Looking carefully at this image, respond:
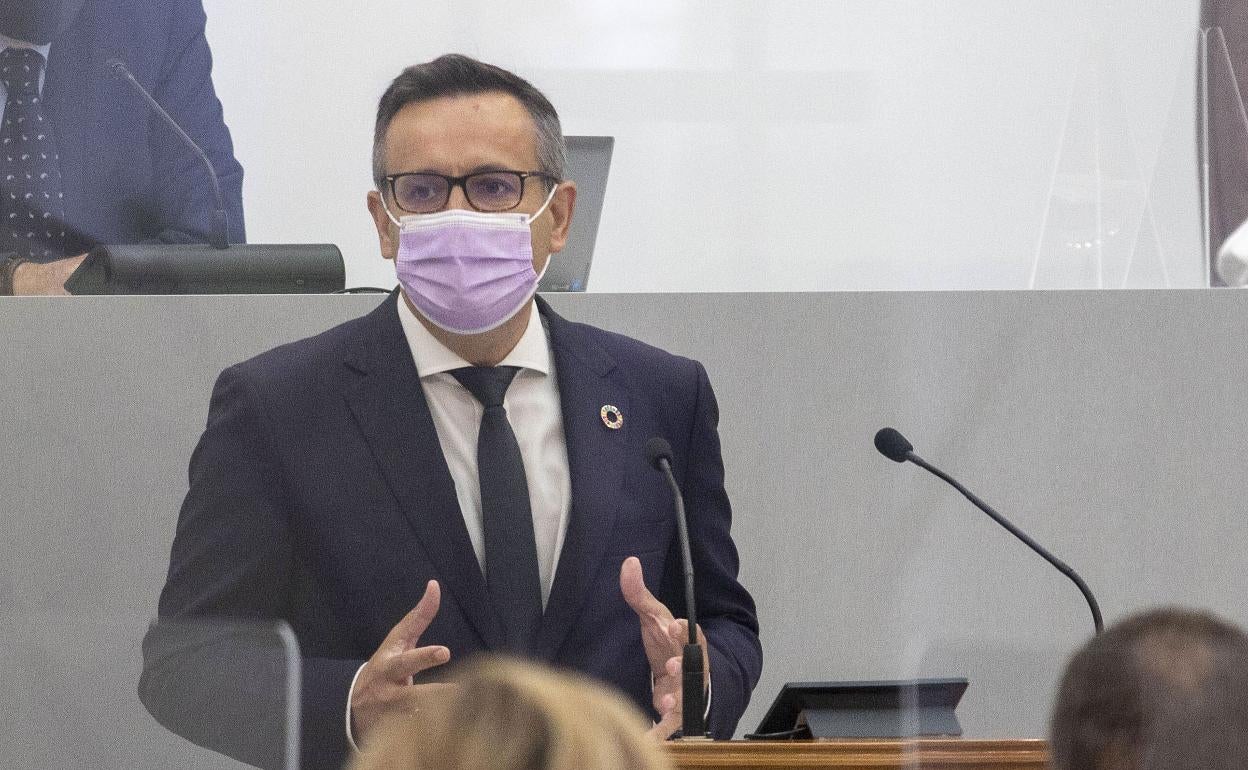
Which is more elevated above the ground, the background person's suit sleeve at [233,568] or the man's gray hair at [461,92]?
the man's gray hair at [461,92]

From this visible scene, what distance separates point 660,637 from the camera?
189 cm

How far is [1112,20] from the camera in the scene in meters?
3.61

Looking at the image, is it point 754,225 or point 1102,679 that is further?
point 754,225

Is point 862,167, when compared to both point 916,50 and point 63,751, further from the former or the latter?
point 63,751

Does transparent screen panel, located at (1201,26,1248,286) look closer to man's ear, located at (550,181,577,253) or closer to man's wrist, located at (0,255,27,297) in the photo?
man's ear, located at (550,181,577,253)

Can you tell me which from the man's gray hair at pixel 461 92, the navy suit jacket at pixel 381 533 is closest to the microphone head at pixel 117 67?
the man's gray hair at pixel 461 92

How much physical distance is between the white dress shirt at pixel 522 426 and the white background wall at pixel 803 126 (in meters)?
1.04

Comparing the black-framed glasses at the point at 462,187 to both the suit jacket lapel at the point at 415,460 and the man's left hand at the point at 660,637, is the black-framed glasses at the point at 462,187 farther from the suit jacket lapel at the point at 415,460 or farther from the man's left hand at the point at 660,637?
the man's left hand at the point at 660,637

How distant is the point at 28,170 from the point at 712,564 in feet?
5.02

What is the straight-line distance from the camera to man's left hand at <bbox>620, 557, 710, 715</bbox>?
185 cm

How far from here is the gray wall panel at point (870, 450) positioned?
102 inches

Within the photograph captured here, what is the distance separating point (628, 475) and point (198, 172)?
1203mm

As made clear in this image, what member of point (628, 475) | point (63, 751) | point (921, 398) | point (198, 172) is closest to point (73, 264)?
point (198, 172)

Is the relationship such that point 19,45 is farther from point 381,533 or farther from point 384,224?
point 381,533
